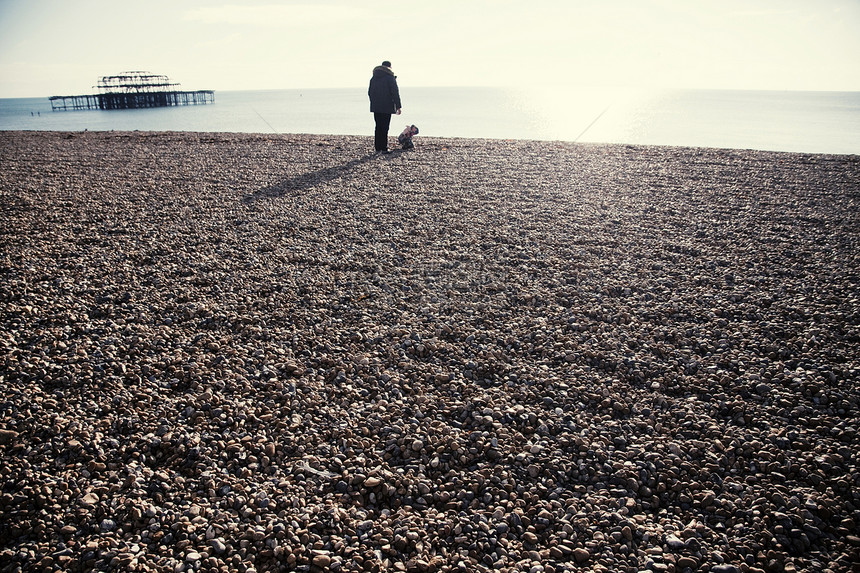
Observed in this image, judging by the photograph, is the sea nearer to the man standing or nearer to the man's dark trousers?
the man's dark trousers

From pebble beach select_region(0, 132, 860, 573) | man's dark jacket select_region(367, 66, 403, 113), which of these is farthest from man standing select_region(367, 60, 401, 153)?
pebble beach select_region(0, 132, 860, 573)

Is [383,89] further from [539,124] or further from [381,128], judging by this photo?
[539,124]

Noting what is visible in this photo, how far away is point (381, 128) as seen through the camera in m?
12.3

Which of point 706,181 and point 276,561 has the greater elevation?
point 706,181

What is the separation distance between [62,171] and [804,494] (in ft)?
42.9

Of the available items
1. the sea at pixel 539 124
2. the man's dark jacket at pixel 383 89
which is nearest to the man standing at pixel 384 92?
the man's dark jacket at pixel 383 89

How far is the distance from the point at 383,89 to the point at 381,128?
1.01m

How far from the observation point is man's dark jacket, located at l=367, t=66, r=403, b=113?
456 inches

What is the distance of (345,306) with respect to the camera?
4.69 meters

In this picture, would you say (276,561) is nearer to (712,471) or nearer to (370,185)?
(712,471)

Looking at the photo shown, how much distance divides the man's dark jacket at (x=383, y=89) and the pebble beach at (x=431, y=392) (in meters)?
5.40

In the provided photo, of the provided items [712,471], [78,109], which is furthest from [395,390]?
[78,109]

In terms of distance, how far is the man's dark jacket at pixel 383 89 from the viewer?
38.0 feet

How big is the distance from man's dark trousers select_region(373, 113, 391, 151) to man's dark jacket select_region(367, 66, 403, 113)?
0.77 feet
